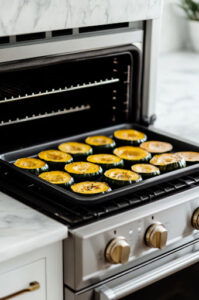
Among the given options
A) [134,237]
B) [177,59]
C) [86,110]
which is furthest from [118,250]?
[177,59]

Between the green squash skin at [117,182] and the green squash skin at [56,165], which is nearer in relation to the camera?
the green squash skin at [117,182]

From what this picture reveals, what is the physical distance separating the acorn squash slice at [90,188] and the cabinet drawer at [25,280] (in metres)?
0.20

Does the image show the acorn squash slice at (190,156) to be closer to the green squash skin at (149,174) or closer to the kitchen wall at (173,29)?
the green squash skin at (149,174)

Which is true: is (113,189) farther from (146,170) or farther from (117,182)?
(146,170)

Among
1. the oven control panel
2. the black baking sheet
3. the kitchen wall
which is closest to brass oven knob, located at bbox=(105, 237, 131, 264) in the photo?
the oven control panel

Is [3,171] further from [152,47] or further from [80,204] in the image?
[152,47]

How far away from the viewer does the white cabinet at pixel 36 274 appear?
1.35 meters

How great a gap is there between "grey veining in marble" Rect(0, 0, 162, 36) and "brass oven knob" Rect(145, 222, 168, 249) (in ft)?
1.97

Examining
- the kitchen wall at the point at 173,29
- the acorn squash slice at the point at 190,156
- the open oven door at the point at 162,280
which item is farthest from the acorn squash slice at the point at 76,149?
the kitchen wall at the point at 173,29

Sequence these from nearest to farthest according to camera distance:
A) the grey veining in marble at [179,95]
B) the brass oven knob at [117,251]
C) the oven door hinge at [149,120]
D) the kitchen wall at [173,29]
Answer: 1. the brass oven knob at [117,251]
2. the oven door hinge at [149,120]
3. the grey veining in marble at [179,95]
4. the kitchen wall at [173,29]

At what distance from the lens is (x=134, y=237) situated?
1.47 metres

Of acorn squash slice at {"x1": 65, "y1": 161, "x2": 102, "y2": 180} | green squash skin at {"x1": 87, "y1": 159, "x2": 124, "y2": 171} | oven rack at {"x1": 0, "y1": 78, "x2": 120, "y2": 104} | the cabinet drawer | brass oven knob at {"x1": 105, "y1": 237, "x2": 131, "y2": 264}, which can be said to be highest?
oven rack at {"x1": 0, "y1": 78, "x2": 120, "y2": 104}

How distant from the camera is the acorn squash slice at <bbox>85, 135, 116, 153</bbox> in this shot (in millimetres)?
1799

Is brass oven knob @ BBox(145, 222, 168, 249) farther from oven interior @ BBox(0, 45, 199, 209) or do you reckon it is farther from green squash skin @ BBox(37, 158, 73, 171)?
green squash skin @ BBox(37, 158, 73, 171)
